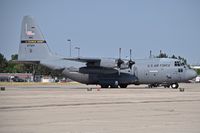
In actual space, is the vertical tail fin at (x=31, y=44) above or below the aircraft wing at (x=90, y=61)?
above

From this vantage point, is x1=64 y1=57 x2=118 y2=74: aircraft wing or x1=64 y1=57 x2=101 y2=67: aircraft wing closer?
x1=64 y1=57 x2=101 y2=67: aircraft wing

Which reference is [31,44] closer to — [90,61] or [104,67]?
[90,61]

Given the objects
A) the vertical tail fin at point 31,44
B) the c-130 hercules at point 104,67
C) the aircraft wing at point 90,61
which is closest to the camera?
the c-130 hercules at point 104,67

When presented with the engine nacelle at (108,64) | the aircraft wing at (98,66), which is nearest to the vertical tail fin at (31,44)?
the aircraft wing at (98,66)

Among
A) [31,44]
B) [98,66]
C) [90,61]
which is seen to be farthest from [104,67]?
[31,44]

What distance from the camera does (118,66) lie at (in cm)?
6625

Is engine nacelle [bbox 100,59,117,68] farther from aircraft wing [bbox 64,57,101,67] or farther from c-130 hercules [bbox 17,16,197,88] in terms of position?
aircraft wing [bbox 64,57,101,67]

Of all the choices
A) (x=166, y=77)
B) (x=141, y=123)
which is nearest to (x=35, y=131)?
(x=141, y=123)

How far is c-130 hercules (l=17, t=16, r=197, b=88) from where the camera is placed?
2539 inches

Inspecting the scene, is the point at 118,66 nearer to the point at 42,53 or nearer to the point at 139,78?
the point at 139,78

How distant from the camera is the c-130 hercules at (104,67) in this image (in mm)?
64500

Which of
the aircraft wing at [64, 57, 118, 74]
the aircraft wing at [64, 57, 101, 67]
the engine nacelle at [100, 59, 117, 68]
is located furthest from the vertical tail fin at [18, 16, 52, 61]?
the engine nacelle at [100, 59, 117, 68]

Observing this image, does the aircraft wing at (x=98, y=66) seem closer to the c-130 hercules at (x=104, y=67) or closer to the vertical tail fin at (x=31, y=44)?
the c-130 hercules at (x=104, y=67)

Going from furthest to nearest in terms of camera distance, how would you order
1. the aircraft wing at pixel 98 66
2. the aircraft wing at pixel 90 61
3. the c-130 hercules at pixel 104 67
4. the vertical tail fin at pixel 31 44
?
the vertical tail fin at pixel 31 44
the aircraft wing at pixel 98 66
the aircraft wing at pixel 90 61
the c-130 hercules at pixel 104 67
